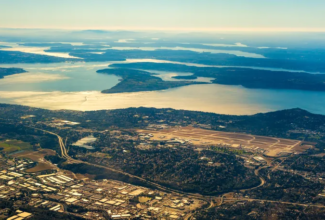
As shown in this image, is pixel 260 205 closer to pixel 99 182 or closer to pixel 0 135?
pixel 99 182

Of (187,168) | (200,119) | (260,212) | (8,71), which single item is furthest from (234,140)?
(8,71)

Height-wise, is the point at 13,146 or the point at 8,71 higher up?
the point at 8,71

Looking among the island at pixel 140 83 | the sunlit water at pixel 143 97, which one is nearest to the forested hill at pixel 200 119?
the sunlit water at pixel 143 97

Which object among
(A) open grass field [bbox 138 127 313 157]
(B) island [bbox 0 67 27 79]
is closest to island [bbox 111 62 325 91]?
(B) island [bbox 0 67 27 79]

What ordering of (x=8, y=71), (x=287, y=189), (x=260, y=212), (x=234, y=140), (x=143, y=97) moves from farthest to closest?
(x=8, y=71) < (x=143, y=97) < (x=234, y=140) < (x=287, y=189) < (x=260, y=212)

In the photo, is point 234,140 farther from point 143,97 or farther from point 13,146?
point 143,97

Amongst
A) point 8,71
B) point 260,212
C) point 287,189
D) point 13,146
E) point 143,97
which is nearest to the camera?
point 260,212
